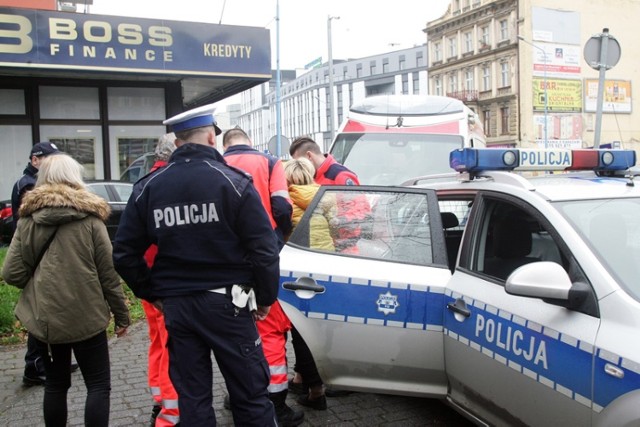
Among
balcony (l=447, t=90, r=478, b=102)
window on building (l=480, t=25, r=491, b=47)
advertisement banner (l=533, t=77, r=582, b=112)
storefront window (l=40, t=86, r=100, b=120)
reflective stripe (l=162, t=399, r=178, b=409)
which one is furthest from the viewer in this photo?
balcony (l=447, t=90, r=478, b=102)

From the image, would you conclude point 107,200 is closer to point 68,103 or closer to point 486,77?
point 68,103

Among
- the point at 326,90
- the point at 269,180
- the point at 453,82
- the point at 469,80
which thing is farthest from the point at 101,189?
the point at 326,90

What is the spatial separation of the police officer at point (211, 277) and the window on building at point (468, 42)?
6225cm

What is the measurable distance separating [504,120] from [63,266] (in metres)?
58.0

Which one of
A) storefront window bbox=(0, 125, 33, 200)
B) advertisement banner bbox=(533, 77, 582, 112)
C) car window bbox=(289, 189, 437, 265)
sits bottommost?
car window bbox=(289, 189, 437, 265)

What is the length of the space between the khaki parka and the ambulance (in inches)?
208

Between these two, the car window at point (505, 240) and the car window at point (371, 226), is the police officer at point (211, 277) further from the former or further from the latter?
the car window at point (505, 240)

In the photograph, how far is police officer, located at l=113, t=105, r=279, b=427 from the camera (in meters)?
2.71

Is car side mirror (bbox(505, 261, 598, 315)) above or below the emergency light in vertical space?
below

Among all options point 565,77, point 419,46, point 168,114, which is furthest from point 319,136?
point 168,114

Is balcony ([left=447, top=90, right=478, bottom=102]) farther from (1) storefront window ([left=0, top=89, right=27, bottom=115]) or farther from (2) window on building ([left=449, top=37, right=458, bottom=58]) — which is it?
(1) storefront window ([left=0, top=89, right=27, bottom=115])

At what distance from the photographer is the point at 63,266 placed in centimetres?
322

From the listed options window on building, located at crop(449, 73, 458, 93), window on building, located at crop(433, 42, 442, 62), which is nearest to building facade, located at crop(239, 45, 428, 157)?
window on building, located at crop(433, 42, 442, 62)

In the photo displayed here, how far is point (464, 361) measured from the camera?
3.08 metres
